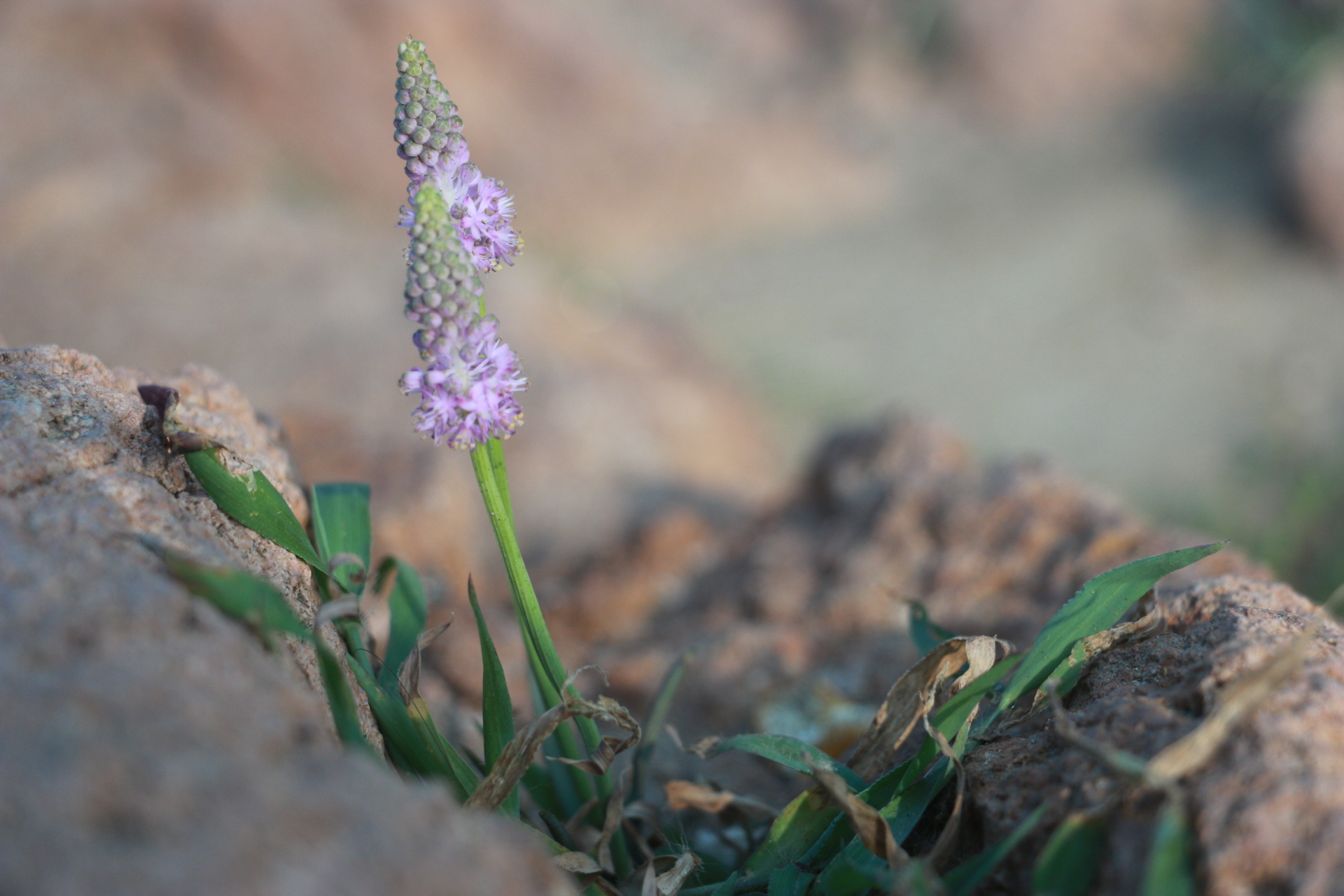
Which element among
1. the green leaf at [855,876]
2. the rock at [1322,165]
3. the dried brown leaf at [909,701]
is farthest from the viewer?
the rock at [1322,165]

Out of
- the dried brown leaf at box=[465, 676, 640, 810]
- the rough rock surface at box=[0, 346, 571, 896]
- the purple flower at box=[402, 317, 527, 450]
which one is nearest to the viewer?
the rough rock surface at box=[0, 346, 571, 896]

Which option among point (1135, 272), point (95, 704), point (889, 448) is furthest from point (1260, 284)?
point (95, 704)

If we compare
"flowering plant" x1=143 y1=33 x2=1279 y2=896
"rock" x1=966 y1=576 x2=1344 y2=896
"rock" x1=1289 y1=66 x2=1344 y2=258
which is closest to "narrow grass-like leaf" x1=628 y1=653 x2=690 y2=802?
"flowering plant" x1=143 y1=33 x2=1279 y2=896

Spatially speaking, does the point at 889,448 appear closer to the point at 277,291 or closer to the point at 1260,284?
the point at 277,291

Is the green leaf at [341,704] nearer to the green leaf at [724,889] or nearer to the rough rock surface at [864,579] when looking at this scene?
the green leaf at [724,889]

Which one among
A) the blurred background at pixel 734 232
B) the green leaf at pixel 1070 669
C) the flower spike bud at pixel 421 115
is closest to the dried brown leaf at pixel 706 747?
the green leaf at pixel 1070 669

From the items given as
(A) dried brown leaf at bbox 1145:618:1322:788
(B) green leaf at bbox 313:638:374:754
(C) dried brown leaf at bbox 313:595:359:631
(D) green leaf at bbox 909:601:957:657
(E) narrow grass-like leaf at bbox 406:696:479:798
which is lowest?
(E) narrow grass-like leaf at bbox 406:696:479:798

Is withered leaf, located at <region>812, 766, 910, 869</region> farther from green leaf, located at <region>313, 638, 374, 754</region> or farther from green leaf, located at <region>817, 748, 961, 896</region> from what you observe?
green leaf, located at <region>313, 638, 374, 754</region>

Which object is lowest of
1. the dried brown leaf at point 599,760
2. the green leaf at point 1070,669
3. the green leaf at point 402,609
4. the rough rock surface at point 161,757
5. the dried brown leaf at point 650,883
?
the green leaf at point 402,609
